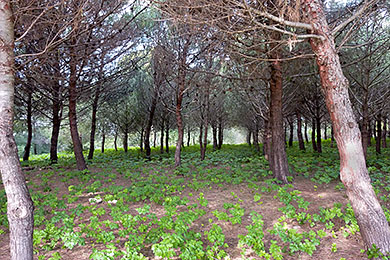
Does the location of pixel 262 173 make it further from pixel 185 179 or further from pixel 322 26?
pixel 322 26

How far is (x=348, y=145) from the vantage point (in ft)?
10.4

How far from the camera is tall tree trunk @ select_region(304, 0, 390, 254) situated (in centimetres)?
302

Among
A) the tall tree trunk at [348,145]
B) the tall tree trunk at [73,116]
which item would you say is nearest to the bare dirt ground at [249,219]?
the tall tree trunk at [348,145]

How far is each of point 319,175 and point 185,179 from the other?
429 centimetres

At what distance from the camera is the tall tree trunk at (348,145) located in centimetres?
302

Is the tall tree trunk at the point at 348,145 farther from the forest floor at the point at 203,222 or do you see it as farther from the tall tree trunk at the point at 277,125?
the tall tree trunk at the point at 277,125

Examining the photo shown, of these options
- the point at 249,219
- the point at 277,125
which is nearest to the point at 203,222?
the point at 249,219

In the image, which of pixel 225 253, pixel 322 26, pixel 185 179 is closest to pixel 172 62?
pixel 185 179

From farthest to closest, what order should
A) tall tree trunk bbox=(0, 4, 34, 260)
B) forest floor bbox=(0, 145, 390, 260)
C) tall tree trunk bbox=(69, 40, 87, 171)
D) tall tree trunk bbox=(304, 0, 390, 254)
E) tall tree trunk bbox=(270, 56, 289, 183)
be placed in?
tall tree trunk bbox=(69, 40, 87, 171) → tall tree trunk bbox=(270, 56, 289, 183) → forest floor bbox=(0, 145, 390, 260) → tall tree trunk bbox=(304, 0, 390, 254) → tall tree trunk bbox=(0, 4, 34, 260)

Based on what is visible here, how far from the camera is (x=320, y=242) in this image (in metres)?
3.59

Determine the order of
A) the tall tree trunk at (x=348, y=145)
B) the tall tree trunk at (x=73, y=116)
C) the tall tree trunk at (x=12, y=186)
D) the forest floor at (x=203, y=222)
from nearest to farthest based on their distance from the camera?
the tall tree trunk at (x=12, y=186) < the tall tree trunk at (x=348, y=145) < the forest floor at (x=203, y=222) < the tall tree trunk at (x=73, y=116)

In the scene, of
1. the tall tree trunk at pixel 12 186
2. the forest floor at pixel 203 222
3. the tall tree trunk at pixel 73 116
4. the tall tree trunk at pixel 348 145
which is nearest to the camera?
the tall tree trunk at pixel 12 186

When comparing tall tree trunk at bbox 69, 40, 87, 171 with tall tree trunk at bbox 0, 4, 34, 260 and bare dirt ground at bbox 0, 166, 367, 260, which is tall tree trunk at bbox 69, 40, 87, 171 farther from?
tall tree trunk at bbox 0, 4, 34, 260

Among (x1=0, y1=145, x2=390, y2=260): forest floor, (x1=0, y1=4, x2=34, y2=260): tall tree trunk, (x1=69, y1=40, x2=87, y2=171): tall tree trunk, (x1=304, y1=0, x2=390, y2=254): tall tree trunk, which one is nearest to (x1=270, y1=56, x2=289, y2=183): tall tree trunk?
(x1=0, y1=145, x2=390, y2=260): forest floor
